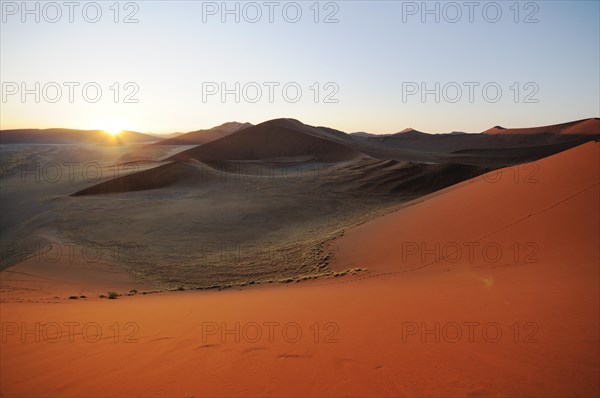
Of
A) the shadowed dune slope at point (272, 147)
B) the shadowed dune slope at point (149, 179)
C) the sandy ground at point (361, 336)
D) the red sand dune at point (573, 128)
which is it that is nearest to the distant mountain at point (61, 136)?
the shadowed dune slope at point (272, 147)

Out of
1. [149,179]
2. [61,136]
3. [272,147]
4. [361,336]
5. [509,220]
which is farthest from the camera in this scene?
[61,136]

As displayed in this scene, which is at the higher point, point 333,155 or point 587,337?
point 333,155

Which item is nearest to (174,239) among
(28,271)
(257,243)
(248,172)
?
(257,243)

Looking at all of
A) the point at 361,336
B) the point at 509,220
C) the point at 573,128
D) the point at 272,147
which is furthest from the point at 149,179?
the point at 573,128

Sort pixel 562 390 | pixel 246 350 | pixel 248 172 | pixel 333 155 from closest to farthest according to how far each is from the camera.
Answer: pixel 562 390 → pixel 246 350 → pixel 248 172 → pixel 333 155

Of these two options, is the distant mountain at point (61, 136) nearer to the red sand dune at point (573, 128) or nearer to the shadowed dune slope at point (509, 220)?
the red sand dune at point (573, 128)

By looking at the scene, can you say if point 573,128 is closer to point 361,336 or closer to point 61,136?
point 361,336

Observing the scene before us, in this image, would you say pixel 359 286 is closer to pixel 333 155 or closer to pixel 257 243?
pixel 257 243
